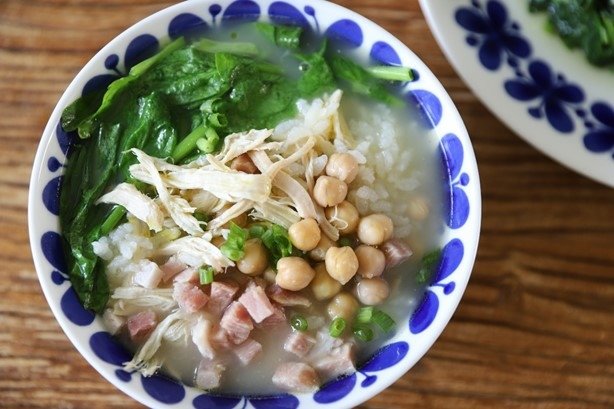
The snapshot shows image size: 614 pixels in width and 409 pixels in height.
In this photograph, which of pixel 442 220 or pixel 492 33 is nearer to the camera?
pixel 492 33

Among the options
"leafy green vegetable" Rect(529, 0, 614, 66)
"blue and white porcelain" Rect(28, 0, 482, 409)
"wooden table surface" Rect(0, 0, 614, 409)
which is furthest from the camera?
"wooden table surface" Rect(0, 0, 614, 409)

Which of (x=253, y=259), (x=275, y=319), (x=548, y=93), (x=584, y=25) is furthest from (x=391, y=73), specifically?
(x=275, y=319)

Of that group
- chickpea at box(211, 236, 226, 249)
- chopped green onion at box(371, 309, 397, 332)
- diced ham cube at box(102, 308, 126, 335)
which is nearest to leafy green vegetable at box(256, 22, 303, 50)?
chickpea at box(211, 236, 226, 249)

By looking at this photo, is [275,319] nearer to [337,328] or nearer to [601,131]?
[337,328]

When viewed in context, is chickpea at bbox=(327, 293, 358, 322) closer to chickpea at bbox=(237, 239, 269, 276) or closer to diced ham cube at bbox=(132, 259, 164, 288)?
chickpea at bbox=(237, 239, 269, 276)

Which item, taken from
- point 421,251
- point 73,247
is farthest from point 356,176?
point 73,247
